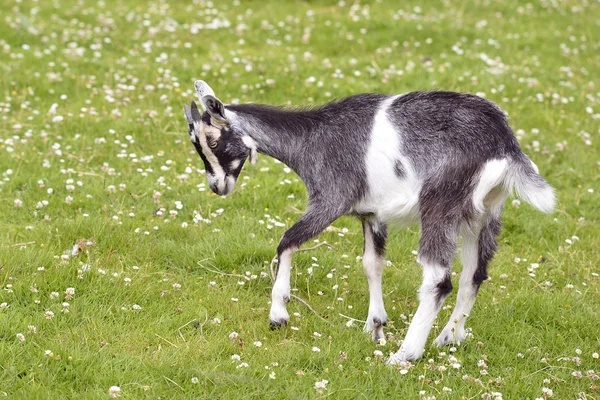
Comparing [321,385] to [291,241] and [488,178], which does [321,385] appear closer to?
[291,241]

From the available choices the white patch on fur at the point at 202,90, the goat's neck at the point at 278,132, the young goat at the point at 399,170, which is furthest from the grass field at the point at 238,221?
the white patch on fur at the point at 202,90

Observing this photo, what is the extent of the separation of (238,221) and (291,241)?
7.43ft

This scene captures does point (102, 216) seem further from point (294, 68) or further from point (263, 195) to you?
point (294, 68)

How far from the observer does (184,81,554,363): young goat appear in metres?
5.98

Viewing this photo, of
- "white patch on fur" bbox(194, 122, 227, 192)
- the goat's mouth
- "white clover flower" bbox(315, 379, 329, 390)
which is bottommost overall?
"white clover flower" bbox(315, 379, 329, 390)

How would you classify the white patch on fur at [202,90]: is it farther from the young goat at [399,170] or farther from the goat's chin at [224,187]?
the goat's chin at [224,187]

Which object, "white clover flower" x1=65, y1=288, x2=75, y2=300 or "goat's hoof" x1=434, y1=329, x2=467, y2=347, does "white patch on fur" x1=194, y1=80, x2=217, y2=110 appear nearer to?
"white clover flower" x1=65, y1=288, x2=75, y2=300

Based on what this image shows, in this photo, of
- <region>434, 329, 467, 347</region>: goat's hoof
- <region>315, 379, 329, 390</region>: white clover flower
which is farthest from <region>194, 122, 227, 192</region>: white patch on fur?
<region>434, 329, 467, 347</region>: goat's hoof

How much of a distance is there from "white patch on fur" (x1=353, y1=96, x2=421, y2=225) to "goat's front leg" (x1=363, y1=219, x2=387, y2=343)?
23 cm

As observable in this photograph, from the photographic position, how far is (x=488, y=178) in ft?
19.4

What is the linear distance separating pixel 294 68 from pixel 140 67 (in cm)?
244

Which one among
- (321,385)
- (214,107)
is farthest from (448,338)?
(214,107)

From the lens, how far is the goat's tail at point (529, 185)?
5867 mm

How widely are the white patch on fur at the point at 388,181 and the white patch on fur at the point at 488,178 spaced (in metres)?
0.46
